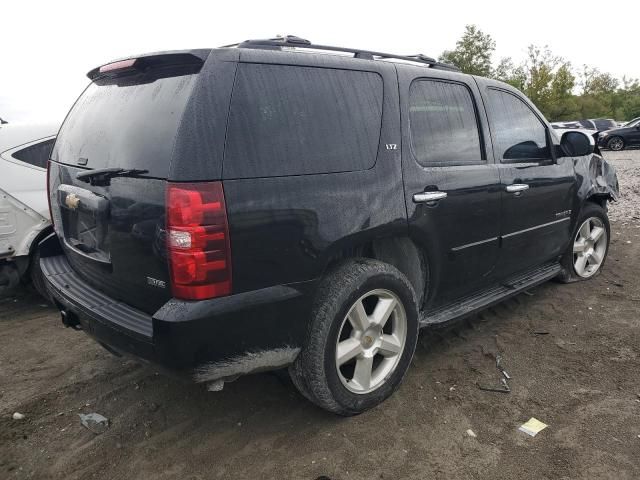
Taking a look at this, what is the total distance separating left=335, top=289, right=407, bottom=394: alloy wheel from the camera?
2641 mm

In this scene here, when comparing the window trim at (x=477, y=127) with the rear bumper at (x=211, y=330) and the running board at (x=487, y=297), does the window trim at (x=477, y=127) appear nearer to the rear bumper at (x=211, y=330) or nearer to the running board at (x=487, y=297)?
the running board at (x=487, y=297)

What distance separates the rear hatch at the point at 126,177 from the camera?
2150 millimetres

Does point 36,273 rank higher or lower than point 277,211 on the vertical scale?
lower

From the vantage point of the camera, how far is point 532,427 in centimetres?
265

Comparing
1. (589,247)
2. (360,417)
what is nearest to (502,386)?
(360,417)

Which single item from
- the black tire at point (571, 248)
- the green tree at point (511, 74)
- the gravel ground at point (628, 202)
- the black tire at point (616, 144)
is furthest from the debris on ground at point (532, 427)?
the green tree at point (511, 74)

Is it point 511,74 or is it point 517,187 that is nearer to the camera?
point 517,187

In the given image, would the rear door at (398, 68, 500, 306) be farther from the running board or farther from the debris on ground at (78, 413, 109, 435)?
the debris on ground at (78, 413, 109, 435)

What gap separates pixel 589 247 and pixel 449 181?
8.65ft

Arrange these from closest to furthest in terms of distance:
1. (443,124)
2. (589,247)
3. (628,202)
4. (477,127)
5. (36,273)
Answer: (443,124)
(477,127)
(36,273)
(589,247)
(628,202)

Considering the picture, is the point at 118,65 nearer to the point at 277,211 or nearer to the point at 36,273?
the point at 277,211

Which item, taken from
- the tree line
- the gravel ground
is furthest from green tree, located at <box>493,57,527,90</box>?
the gravel ground

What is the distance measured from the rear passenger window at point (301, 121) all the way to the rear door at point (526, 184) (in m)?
1.27

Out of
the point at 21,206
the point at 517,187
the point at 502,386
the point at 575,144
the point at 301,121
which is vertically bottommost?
the point at 502,386
